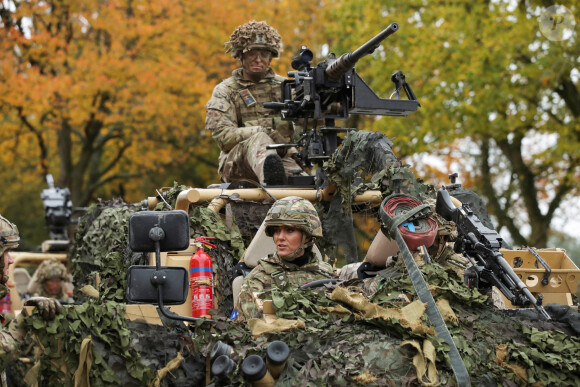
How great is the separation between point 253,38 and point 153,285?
13.7ft

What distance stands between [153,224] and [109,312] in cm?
60

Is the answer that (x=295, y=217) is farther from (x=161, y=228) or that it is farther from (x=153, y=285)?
(x=153, y=285)

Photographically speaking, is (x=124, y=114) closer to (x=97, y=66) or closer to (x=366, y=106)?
(x=97, y=66)

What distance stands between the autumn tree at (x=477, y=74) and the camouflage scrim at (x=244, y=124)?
32.4ft

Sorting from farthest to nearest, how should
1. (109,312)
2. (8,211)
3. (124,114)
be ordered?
(8,211) → (124,114) → (109,312)

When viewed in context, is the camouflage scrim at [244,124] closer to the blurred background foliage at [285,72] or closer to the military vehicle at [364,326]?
the military vehicle at [364,326]

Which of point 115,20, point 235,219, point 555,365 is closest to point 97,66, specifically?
point 115,20

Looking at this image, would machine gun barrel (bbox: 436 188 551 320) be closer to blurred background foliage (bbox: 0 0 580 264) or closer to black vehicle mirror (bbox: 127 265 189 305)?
black vehicle mirror (bbox: 127 265 189 305)

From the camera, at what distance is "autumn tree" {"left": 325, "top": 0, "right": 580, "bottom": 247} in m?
18.6

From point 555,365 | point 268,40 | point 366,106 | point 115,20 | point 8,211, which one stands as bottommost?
point 8,211

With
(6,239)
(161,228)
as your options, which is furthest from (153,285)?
(6,239)

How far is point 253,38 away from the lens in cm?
855

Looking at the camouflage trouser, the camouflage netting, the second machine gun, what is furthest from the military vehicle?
the camouflage trouser

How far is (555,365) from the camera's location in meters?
4.33
